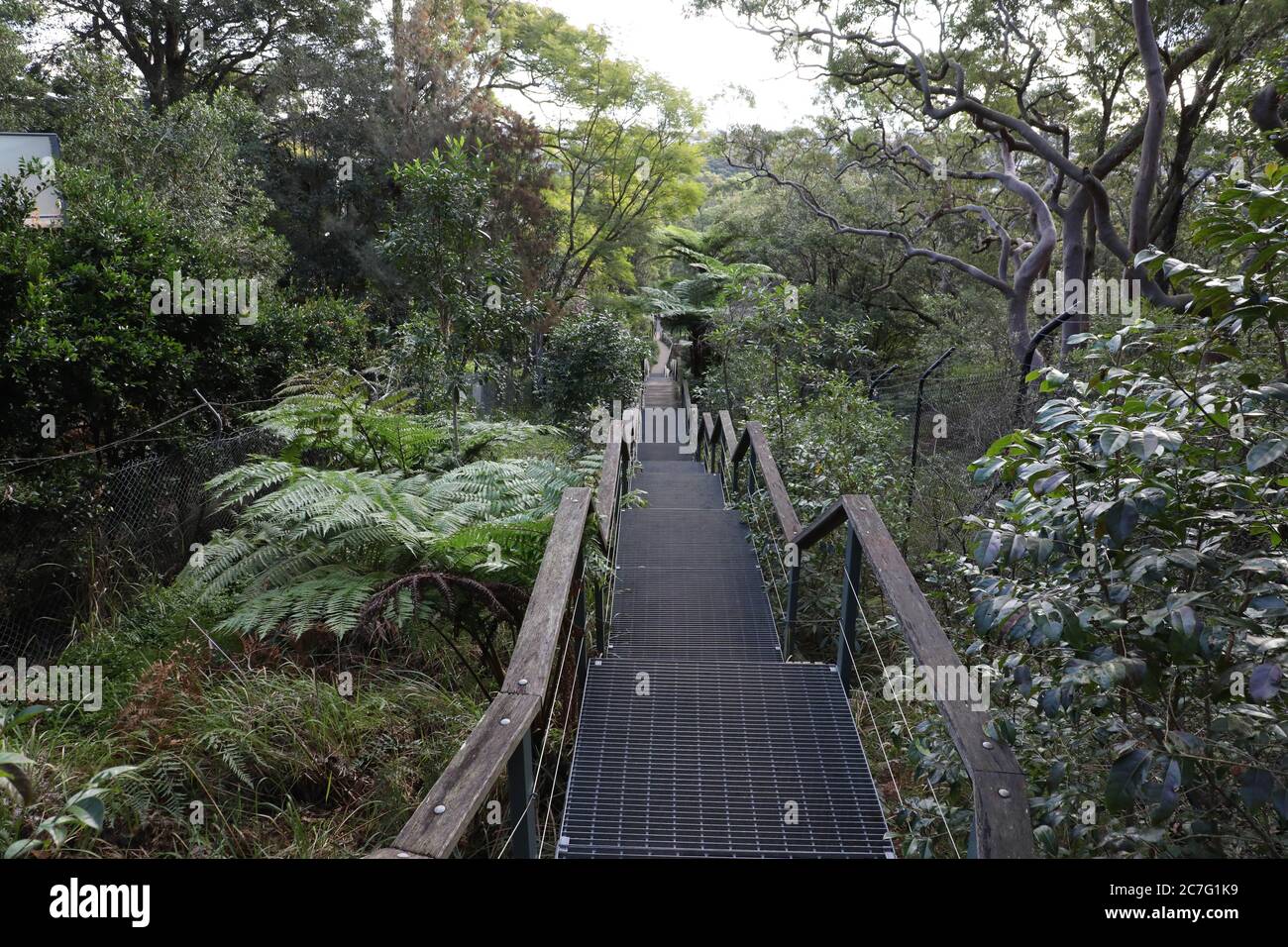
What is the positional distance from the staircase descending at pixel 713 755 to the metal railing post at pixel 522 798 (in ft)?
1.61

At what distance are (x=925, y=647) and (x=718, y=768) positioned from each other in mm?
1045

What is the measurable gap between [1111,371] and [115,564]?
21.2ft

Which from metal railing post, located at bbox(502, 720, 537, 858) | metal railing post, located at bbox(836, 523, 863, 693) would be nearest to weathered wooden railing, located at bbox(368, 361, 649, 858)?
metal railing post, located at bbox(502, 720, 537, 858)

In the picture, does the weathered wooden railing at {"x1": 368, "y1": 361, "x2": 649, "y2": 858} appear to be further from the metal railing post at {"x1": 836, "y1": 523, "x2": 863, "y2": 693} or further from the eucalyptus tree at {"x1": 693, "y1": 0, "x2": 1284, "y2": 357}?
the eucalyptus tree at {"x1": 693, "y1": 0, "x2": 1284, "y2": 357}

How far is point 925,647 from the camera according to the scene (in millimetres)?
2457

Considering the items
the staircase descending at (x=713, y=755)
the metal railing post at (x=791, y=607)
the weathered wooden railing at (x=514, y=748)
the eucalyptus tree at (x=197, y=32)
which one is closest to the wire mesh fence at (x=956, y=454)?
the metal railing post at (x=791, y=607)

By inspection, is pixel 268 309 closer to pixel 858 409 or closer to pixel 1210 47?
pixel 858 409

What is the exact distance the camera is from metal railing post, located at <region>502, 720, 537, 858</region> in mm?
2154

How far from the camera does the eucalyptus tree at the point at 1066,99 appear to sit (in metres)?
9.00

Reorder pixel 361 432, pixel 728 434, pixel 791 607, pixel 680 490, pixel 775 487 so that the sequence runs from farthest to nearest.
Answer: pixel 680 490 → pixel 728 434 → pixel 361 432 → pixel 775 487 → pixel 791 607

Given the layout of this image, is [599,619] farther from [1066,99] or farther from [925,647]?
[1066,99]

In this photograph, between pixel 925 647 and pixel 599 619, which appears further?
pixel 599 619

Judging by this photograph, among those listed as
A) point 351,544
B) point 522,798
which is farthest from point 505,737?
point 351,544
